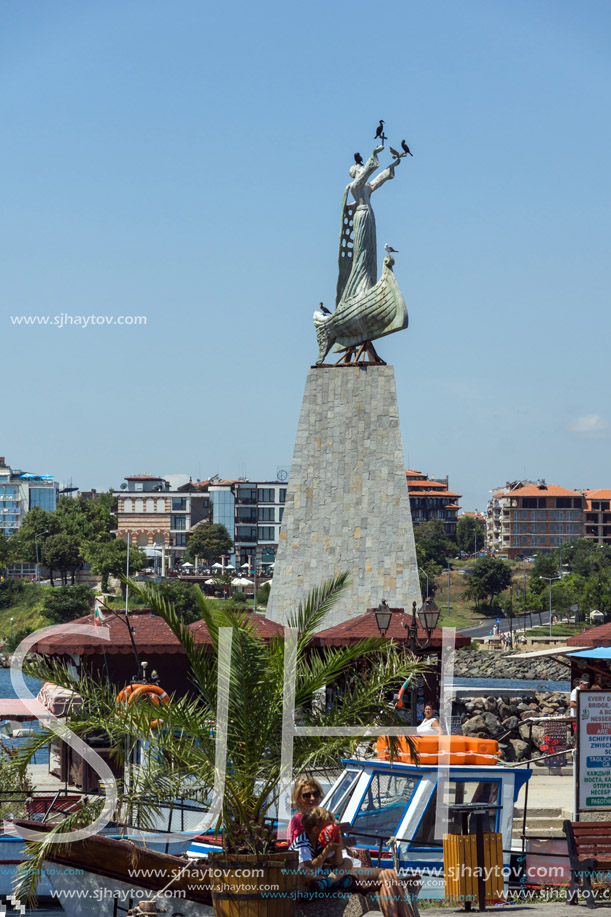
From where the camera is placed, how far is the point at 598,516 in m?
139

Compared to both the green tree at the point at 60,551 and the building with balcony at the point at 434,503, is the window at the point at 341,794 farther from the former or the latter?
the building with balcony at the point at 434,503

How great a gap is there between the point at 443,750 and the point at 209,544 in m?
95.6

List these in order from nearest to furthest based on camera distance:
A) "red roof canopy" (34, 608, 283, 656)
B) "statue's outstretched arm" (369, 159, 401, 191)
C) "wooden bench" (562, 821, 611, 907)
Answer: "wooden bench" (562, 821, 611, 907), "red roof canopy" (34, 608, 283, 656), "statue's outstretched arm" (369, 159, 401, 191)

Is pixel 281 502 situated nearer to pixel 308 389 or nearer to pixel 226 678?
pixel 308 389

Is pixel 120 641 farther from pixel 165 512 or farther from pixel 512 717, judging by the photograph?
pixel 165 512

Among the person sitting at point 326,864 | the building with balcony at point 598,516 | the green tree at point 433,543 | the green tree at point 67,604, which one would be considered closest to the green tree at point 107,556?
the green tree at point 67,604

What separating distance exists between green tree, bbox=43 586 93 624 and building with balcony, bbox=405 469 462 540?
2511 inches

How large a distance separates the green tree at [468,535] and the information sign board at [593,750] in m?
128

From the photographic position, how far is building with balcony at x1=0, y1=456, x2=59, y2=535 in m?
136

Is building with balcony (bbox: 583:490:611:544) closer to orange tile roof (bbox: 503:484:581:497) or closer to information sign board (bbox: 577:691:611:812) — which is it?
orange tile roof (bbox: 503:484:581:497)

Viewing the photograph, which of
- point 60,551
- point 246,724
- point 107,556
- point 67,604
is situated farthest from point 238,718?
point 60,551

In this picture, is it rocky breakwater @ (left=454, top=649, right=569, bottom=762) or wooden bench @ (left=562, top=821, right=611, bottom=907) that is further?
rocky breakwater @ (left=454, top=649, right=569, bottom=762)

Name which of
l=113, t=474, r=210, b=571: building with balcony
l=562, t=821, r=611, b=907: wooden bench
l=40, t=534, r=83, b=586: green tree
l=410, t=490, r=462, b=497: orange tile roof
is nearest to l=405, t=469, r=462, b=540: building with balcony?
l=410, t=490, r=462, b=497: orange tile roof

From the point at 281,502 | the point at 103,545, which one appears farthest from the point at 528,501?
the point at 103,545
